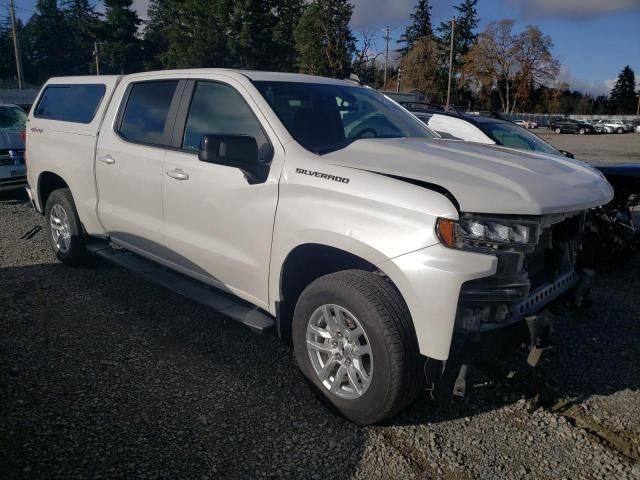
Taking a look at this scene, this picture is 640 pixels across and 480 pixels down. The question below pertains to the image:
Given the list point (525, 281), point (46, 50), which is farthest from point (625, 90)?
point (525, 281)

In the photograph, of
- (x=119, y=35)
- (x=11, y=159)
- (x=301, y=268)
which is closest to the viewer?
(x=301, y=268)

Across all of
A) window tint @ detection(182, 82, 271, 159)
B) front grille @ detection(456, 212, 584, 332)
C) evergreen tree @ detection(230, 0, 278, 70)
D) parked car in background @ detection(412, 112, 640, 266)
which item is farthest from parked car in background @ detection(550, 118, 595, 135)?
window tint @ detection(182, 82, 271, 159)

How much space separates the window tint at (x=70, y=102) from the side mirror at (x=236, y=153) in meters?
2.45

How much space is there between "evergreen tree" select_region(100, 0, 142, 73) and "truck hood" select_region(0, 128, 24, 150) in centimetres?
7181

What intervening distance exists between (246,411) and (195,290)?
45.4 inches

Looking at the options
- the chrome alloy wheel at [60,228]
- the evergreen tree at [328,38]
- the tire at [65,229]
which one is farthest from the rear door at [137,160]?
the evergreen tree at [328,38]

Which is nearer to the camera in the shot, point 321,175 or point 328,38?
point 321,175

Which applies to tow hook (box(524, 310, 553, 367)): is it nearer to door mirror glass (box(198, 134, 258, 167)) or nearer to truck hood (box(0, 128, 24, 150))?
door mirror glass (box(198, 134, 258, 167))

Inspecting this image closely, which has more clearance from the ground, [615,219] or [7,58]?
[7,58]

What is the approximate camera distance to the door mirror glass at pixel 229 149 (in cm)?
330

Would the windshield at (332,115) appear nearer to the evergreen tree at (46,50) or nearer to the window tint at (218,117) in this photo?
the window tint at (218,117)

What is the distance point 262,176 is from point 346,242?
2.62 feet

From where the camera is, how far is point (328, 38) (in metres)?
46.7

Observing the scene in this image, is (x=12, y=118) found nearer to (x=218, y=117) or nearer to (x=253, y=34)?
(x=218, y=117)
